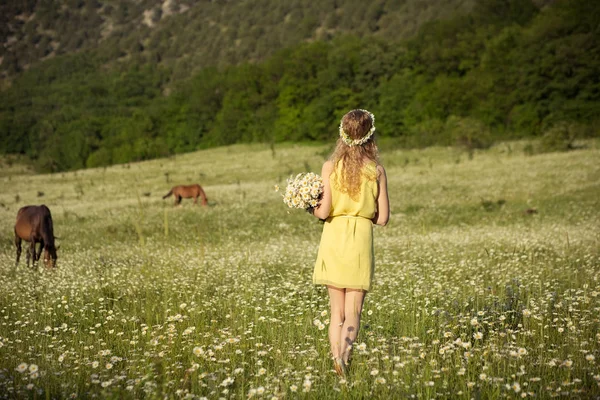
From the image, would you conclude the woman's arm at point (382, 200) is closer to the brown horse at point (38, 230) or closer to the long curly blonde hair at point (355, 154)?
the long curly blonde hair at point (355, 154)

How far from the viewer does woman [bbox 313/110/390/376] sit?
5.25m

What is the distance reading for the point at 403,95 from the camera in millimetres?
72125

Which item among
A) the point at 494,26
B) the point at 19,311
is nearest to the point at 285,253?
the point at 19,311

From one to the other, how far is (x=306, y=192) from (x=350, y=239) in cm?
66

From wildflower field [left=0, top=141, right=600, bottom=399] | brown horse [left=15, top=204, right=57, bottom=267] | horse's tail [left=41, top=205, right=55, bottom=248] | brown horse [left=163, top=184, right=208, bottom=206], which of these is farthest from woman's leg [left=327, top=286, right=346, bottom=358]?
brown horse [left=163, top=184, right=208, bottom=206]

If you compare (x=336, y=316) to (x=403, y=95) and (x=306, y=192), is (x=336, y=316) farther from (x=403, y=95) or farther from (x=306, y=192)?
(x=403, y=95)

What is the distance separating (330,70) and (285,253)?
248 feet

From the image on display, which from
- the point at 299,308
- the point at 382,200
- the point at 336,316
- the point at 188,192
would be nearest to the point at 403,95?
the point at 188,192

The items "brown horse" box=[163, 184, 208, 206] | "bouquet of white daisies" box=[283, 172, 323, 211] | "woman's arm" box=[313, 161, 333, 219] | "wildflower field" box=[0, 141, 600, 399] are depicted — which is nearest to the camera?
"wildflower field" box=[0, 141, 600, 399]

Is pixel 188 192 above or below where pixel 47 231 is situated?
above

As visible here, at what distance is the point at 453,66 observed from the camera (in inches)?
2950

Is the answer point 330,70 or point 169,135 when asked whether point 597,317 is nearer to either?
point 330,70

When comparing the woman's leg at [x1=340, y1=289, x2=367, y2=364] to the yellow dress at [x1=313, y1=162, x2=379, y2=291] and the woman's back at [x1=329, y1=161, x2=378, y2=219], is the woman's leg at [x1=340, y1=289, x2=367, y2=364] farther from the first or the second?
the woman's back at [x1=329, y1=161, x2=378, y2=219]

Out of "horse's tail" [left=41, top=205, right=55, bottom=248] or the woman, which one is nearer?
the woman
